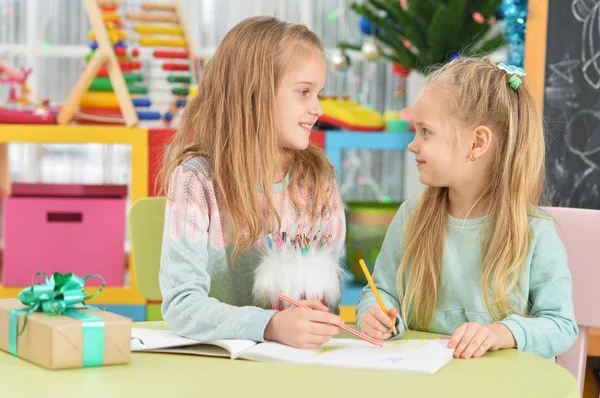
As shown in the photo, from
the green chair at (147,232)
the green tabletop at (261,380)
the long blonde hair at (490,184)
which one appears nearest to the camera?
the green tabletop at (261,380)

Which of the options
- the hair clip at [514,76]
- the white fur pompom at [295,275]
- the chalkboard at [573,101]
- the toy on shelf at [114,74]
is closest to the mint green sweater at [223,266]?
the white fur pompom at [295,275]

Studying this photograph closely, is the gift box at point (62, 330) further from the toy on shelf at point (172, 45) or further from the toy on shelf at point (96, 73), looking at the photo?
the toy on shelf at point (172, 45)

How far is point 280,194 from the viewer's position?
156cm

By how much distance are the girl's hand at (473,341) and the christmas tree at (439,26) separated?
74.6 inches

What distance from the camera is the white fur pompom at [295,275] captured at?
1299 mm

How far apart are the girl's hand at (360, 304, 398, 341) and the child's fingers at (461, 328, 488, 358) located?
0.13 metres

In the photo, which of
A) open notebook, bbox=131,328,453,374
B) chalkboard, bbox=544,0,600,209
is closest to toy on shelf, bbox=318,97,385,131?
chalkboard, bbox=544,0,600,209

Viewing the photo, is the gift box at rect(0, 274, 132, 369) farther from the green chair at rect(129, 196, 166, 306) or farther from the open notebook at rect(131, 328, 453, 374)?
the green chair at rect(129, 196, 166, 306)

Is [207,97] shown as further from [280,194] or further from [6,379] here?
[6,379]

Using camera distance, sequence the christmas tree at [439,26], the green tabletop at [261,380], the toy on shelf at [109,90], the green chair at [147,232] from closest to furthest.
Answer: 1. the green tabletop at [261,380]
2. the green chair at [147,232]
3. the christmas tree at [439,26]
4. the toy on shelf at [109,90]

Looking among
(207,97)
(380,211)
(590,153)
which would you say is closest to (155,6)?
(380,211)

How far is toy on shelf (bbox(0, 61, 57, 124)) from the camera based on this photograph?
3.08 metres

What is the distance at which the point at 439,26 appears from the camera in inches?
118

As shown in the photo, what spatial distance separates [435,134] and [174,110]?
200 cm
